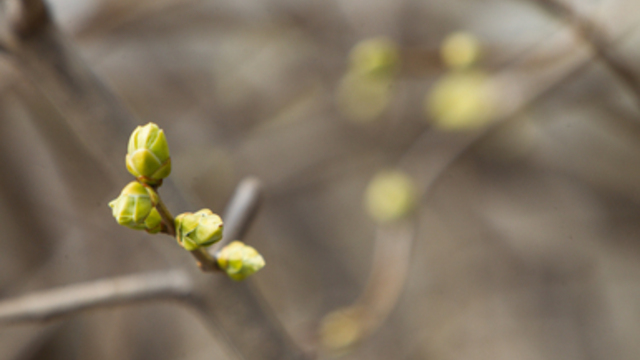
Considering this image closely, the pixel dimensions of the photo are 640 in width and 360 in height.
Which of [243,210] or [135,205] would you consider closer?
[135,205]

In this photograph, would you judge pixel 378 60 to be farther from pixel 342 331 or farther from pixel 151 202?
pixel 151 202

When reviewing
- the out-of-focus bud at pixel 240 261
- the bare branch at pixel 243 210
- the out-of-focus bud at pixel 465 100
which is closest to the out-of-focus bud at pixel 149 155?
the out-of-focus bud at pixel 240 261

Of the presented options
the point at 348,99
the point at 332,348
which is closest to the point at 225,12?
the point at 348,99

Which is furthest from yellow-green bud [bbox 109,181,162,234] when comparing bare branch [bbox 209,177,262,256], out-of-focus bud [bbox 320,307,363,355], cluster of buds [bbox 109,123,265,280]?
out-of-focus bud [bbox 320,307,363,355]

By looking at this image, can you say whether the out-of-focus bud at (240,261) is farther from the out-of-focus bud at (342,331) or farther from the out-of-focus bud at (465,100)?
the out-of-focus bud at (465,100)

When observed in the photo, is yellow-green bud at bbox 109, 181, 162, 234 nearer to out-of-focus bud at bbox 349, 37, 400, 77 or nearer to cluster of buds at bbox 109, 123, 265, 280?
cluster of buds at bbox 109, 123, 265, 280

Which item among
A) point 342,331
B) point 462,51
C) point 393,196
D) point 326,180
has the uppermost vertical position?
point 462,51

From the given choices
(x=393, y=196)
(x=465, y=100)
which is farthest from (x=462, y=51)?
(x=393, y=196)
